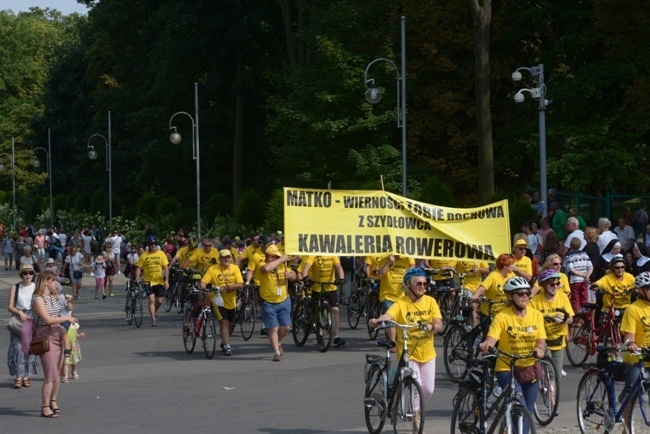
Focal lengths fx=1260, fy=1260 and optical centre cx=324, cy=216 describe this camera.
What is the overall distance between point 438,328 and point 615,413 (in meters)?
1.85

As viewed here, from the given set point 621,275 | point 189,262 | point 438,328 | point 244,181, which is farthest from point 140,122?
point 438,328

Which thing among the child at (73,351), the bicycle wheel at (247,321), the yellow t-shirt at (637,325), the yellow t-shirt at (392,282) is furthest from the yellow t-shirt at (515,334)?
the bicycle wheel at (247,321)

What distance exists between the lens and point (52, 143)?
83250mm

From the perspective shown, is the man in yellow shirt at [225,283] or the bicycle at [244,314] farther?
the bicycle at [244,314]

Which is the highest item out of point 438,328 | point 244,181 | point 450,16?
point 450,16

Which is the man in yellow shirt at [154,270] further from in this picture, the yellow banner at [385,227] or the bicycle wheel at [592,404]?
the bicycle wheel at [592,404]

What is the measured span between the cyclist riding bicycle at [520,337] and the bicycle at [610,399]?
95 cm

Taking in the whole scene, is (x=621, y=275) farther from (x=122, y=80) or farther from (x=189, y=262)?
Answer: (x=122, y=80)

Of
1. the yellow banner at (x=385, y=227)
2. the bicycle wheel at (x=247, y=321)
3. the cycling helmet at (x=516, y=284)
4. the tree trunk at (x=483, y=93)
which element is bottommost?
the bicycle wheel at (x=247, y=321)

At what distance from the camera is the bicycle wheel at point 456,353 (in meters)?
16.6

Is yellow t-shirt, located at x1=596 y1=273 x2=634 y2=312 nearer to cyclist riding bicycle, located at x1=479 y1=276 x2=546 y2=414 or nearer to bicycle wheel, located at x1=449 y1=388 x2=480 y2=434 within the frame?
cyclist riding bicycle, located at x1=479 y1=276 x2=546 y2=414

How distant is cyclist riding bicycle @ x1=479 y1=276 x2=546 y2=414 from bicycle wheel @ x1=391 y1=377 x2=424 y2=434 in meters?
0.92

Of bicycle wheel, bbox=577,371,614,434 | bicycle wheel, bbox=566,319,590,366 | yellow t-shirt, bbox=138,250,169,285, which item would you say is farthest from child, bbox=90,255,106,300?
bicycle wheel, bbox=577,371,614,434

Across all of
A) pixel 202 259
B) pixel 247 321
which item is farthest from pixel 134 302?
pixel 247 321
